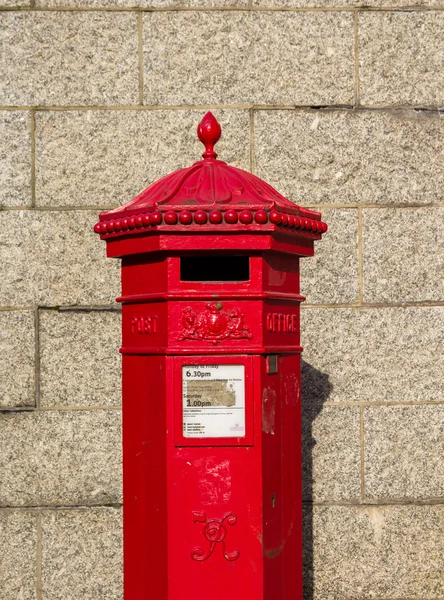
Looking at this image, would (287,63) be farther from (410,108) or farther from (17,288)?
(17,288)

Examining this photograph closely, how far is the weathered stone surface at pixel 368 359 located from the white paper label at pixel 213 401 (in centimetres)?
174

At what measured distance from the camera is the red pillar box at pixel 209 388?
9.12 feet

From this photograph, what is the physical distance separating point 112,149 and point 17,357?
1.20 meters

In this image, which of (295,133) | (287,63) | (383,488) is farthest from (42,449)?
(287,63)

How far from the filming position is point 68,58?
452 cm

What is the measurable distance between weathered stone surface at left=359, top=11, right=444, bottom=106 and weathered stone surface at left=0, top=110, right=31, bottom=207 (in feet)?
5.91

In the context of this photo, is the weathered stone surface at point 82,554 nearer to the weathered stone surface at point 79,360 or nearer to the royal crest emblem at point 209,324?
the weathered stone surface at point 79,360

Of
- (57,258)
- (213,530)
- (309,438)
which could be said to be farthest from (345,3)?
(213,530)

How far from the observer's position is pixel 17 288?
4.48 meters

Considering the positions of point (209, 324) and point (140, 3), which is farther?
point (140, 3)

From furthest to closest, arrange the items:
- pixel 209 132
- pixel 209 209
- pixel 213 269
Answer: pixel 213 269
pixel 209 132
pixel 209 209

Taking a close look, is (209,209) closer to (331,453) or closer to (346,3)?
(331,453)

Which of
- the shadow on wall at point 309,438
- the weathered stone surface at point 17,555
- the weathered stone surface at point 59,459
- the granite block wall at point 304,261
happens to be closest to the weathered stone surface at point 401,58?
the granite block wall at point 304,261

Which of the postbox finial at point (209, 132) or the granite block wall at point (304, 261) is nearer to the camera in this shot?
the postbox finial at point (209, 132)
